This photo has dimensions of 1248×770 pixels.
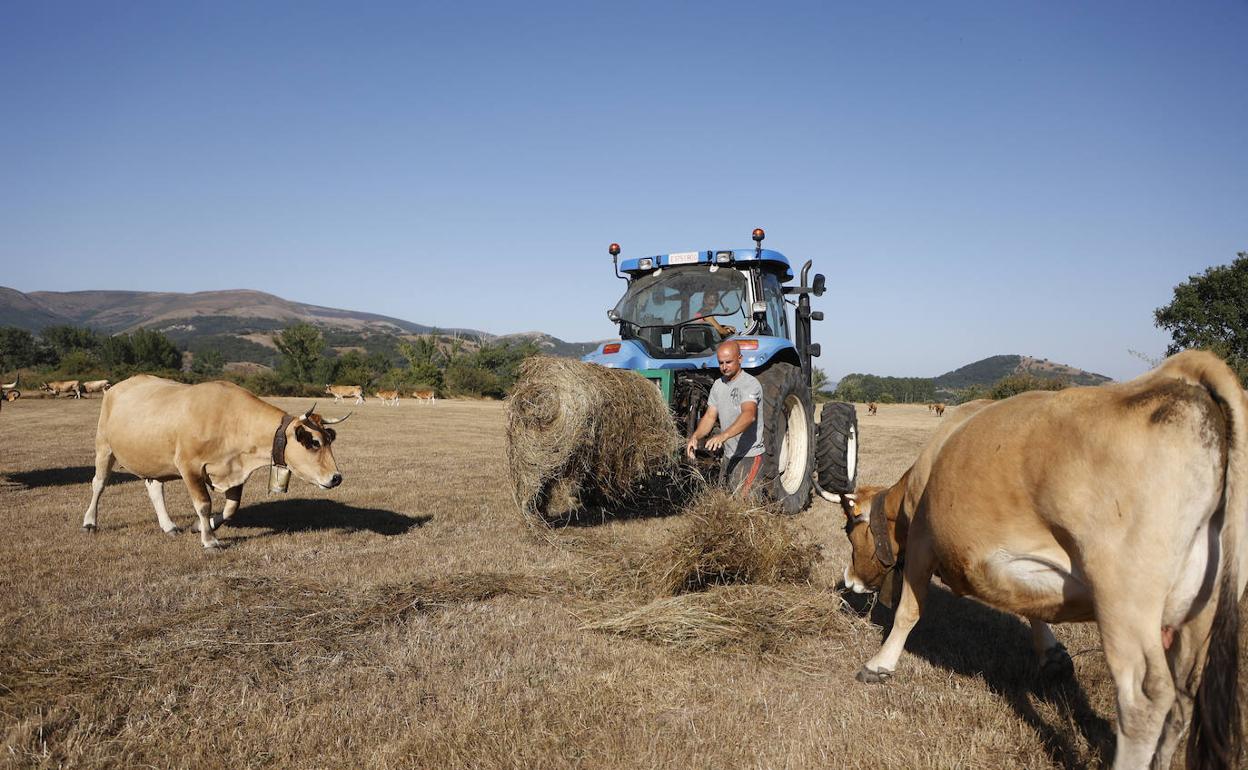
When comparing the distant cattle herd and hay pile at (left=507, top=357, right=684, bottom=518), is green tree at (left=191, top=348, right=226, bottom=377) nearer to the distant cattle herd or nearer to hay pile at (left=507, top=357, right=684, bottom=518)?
hay pile at (left=507, top=357, right=684, bottom=518)

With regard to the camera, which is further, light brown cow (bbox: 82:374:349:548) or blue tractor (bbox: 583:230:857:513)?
blue tractor (bbox: 583:230:857:513)

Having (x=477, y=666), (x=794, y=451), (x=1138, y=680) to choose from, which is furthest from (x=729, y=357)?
(x=1138, y=680)

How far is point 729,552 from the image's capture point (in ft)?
15.2

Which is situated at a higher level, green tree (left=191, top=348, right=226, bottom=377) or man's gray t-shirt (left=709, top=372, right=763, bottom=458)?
man's gray t-shirt (left=709, top=372, right=763, bottom=458)

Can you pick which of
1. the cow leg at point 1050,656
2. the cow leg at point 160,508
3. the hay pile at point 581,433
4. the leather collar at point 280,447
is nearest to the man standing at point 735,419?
the hay pile at point 581,433

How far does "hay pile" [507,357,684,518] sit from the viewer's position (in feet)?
18.8

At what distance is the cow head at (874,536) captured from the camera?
393cm

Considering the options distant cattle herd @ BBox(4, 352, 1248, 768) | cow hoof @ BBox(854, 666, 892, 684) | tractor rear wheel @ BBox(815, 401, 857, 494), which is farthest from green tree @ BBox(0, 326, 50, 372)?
distant cattle herd @ BBox(4, 352, 1248, 768)

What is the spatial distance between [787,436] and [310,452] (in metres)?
4.89

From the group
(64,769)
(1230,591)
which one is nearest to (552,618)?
(64,769)

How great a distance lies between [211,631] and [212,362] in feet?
221

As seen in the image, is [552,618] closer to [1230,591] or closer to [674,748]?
[674,748]

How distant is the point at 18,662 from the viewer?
3.45 meters

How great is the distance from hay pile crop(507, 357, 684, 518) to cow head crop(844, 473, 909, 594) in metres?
2.23
